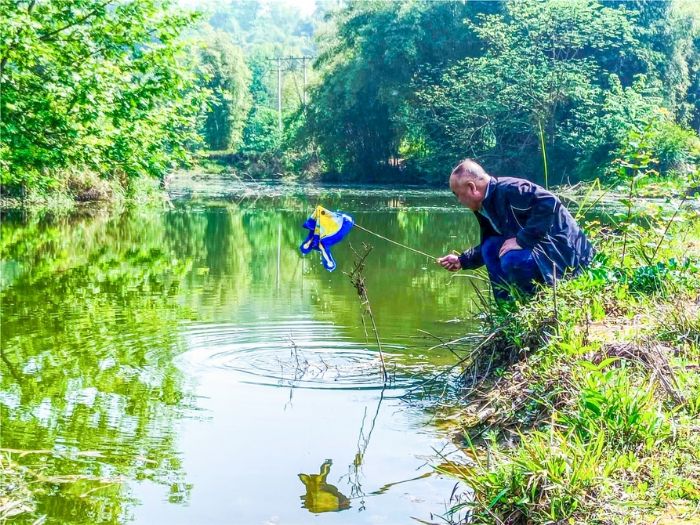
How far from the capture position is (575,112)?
1416 inches

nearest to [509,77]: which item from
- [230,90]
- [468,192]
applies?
[230,90]

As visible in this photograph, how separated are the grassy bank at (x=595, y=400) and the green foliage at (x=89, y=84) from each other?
922 centimetres

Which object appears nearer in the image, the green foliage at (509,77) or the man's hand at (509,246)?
the man's hand at (509,246)

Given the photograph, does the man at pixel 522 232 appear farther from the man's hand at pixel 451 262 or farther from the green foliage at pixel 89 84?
the green foliage at pixel 89 84

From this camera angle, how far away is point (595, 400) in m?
4.14

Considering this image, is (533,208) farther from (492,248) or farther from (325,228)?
(325,228)

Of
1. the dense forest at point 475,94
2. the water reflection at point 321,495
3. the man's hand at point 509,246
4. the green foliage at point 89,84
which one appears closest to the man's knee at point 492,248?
the man's hand at point 509,246

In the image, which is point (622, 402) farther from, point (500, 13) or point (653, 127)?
point (500, 13)

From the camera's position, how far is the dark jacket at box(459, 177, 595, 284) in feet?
19.5

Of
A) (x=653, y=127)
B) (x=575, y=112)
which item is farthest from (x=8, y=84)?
(x=575, y=112)

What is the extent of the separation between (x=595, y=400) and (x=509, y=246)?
6.92 ft

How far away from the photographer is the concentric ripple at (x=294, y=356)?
6.39 meters

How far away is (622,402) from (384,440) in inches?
57.8

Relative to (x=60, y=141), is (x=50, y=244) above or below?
below
